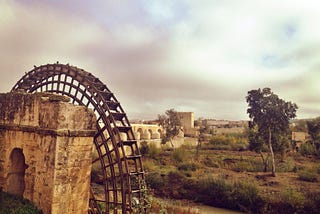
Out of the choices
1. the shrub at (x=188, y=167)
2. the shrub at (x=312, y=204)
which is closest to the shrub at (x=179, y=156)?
the shrub at (x=188, y=167)

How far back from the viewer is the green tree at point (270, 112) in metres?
19.4

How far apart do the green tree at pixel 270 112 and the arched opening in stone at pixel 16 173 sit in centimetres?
1542

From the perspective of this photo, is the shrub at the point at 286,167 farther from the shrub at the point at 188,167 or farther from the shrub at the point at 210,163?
the shrub at the point at 188,167

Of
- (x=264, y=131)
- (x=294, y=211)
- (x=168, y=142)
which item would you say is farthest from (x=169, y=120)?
(x=294, y=211)

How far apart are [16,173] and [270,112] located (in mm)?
15841

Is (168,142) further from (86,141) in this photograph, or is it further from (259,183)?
(86,141)

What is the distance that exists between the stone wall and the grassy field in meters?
9.71

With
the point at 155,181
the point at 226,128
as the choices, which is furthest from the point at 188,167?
the point at 226,128

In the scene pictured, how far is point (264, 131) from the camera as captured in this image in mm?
20391

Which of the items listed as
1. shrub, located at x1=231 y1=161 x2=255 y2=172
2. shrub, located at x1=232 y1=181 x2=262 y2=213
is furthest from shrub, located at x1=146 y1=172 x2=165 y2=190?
shrub, located at x1=231 y1=161 x2=255 y2=172

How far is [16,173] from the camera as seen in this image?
8797 millimetres

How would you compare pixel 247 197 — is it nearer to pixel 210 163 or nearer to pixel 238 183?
pixel 238 183

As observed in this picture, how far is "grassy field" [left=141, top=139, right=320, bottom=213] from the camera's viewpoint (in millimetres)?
14789

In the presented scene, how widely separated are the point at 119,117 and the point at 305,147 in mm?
24601
